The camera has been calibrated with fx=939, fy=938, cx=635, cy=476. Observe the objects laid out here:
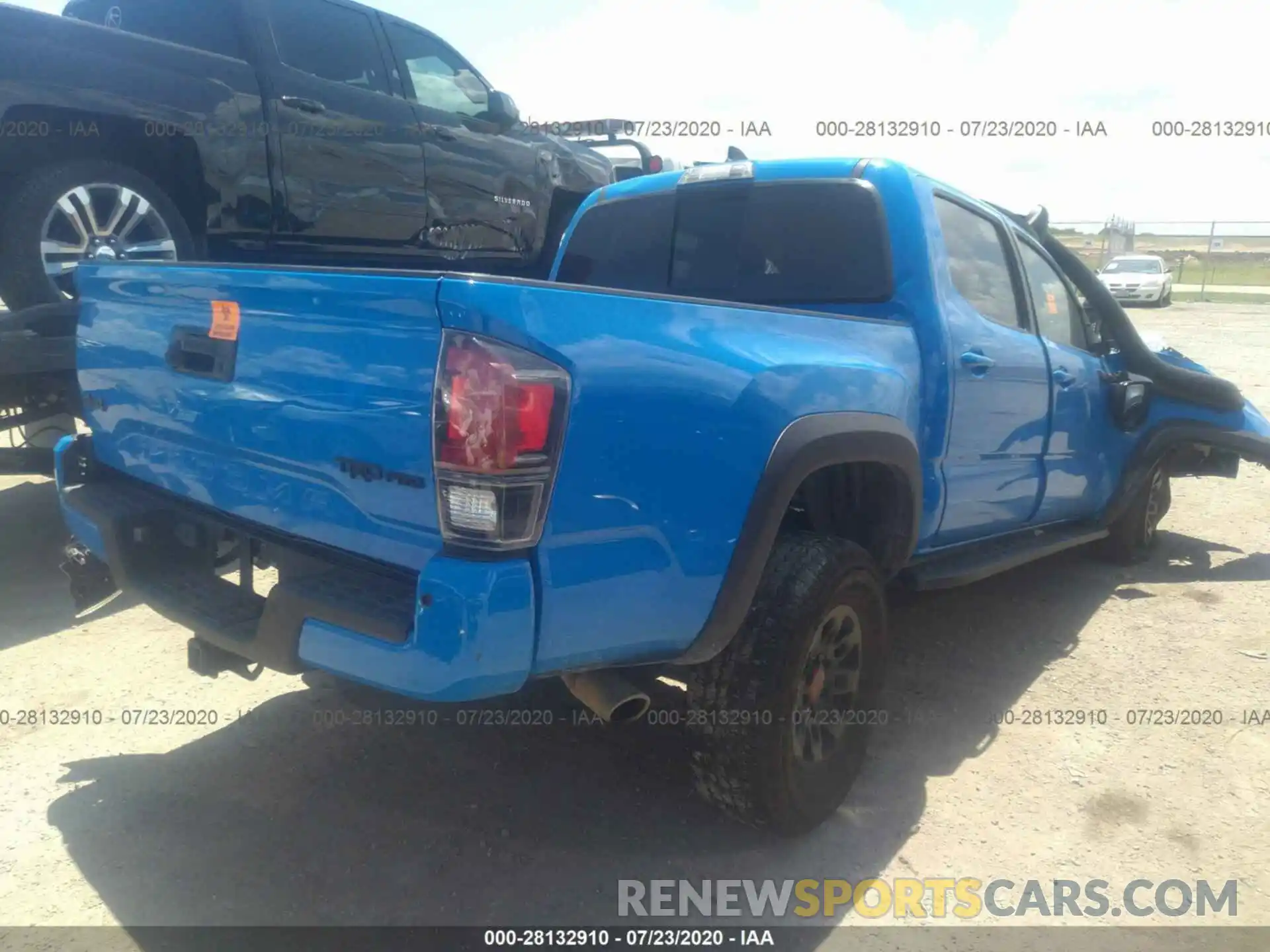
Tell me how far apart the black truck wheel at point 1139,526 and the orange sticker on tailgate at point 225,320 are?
4.50 m

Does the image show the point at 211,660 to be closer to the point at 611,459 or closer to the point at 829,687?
the point at 611,459

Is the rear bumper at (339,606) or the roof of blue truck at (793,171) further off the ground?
the roof of blue truck at (793,171)

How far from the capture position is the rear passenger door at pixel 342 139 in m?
4.77

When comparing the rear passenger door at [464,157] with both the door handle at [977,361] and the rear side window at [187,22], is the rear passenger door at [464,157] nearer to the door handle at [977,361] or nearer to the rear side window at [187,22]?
the rear side window at [187,22]

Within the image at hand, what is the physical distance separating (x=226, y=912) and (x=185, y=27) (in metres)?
4.31

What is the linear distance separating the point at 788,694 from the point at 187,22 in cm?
452

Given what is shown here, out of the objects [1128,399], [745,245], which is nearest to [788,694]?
[745,245]

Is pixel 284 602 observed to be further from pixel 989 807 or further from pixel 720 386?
pixel 989 807

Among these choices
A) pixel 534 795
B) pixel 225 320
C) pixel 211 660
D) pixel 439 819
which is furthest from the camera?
pixel 534 795

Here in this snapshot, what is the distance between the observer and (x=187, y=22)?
474 cm

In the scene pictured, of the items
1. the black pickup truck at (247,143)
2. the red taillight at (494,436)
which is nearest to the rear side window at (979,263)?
the red taillight at (494,436)

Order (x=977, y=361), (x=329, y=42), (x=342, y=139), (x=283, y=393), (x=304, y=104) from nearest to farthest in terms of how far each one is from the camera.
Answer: (x=283, y=393), (x=977, y=361), (x=304, y=104), (x=342, y=139), (x=329, y=42)

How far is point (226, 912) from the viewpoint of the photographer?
7.80 ft

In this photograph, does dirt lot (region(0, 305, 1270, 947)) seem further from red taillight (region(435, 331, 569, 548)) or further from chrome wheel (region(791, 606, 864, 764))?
red taillight (region(435, 331, 569, 548))
